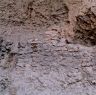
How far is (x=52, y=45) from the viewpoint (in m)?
1.74

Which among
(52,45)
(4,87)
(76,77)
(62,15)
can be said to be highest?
(62,15)

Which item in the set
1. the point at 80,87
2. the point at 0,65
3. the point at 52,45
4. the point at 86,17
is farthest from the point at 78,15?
the point at 0,65

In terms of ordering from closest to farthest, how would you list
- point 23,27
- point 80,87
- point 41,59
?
point 80,87 → point 41,59 → point 23,27

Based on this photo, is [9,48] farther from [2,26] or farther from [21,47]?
[2,26]

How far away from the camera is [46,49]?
1.74 meters

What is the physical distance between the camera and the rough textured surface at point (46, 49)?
5.28 feet

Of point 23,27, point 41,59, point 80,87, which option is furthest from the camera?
point 23,27

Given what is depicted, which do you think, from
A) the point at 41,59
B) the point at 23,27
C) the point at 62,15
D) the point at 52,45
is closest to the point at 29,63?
the point at 41,59

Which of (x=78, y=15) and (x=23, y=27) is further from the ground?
(x=78, y=15)

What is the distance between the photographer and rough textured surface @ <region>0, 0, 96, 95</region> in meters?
1.61

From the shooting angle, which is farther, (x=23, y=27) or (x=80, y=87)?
(x=23, y=27)

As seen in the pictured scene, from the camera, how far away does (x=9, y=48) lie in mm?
1819

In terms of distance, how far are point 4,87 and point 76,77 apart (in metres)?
0.54

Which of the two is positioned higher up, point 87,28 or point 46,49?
point 87,28
